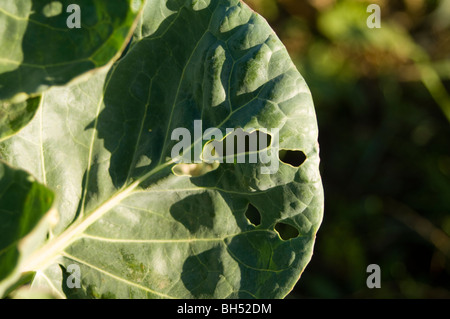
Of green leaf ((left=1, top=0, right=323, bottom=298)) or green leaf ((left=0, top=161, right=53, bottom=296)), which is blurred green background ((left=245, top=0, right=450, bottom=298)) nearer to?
green leaf ((left=1, top=0, right=323, bottom=298))

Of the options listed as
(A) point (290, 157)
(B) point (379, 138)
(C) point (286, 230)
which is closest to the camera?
(C) point (286, 230)

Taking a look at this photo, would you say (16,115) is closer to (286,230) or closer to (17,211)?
(17,211)

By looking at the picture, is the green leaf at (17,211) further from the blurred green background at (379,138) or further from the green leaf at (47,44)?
the blurred green background at (379,138)

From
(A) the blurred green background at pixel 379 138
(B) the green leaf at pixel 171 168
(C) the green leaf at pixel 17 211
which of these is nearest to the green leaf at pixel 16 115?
(B) the green leaf at pixel 171 168

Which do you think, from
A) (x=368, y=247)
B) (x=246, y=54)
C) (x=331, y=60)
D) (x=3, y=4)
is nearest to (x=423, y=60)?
(x=331, y=60)

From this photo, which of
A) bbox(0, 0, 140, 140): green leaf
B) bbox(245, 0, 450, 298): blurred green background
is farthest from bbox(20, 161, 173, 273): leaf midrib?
bbox(245, 0, 450, 298): blurred green background

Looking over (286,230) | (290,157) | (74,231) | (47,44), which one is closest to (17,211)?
(74,231)
